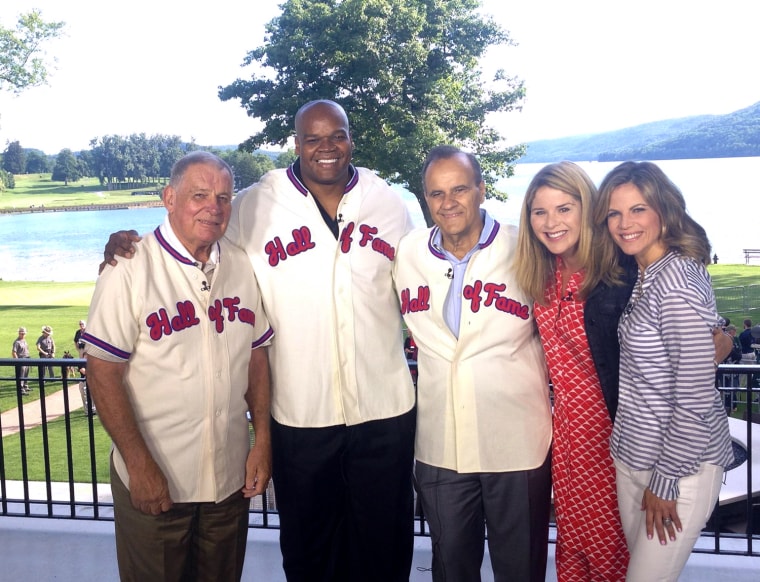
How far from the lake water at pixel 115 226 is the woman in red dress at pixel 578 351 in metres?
13.9

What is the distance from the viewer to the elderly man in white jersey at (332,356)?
2.58m

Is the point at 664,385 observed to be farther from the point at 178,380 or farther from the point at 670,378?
the point at 178,380

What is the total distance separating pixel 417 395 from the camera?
2.62 meters

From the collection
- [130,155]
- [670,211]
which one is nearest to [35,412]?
[670,211]

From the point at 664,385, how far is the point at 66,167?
92039 millimetres

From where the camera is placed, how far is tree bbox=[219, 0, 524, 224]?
974 inches

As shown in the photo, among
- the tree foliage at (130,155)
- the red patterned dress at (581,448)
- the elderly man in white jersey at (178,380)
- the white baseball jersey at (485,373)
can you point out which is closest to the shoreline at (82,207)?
the tree foliage at (130,155)

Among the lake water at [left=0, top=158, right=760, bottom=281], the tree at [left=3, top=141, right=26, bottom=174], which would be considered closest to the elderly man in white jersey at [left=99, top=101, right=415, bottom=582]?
the lake water at [left=0, top=158, right=760, bottom=281]

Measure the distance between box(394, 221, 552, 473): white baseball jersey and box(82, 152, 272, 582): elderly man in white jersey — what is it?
68cm

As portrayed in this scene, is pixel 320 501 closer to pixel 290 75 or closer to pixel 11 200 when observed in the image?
pixel 290 75

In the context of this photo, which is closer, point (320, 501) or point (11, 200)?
point (320, 501)

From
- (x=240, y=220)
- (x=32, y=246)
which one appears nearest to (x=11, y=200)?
(x=32, y=246)

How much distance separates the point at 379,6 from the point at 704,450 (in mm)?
25002

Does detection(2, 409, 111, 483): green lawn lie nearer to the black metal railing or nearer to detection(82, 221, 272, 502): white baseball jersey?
the black metal railing
